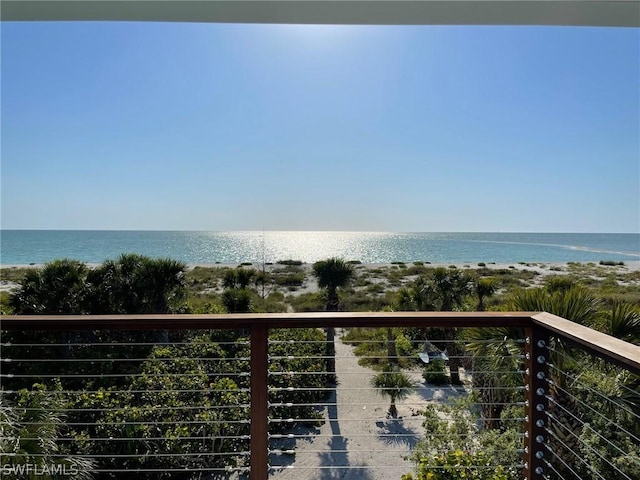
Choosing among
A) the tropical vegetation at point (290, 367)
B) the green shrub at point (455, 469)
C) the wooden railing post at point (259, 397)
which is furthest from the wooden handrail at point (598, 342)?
the green shrub at point (455, 469)

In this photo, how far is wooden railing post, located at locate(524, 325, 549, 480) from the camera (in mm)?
1269

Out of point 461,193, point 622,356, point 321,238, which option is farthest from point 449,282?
point 321,238

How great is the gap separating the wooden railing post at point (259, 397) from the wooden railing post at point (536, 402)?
95 cm

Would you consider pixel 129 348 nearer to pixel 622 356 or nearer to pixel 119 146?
pixel 119 146

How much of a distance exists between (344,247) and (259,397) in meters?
20.7

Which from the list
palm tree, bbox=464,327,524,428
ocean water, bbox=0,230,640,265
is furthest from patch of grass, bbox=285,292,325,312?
palm tree, bbox=464,327,524,428

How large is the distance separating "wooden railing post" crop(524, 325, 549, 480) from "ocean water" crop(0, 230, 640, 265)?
1376 centimetres

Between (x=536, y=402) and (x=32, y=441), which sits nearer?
(x=536, y=402)

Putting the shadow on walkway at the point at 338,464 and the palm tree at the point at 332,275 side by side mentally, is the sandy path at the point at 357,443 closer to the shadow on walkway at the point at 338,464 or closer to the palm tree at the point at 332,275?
the shadow on walkway at the point at 338,464

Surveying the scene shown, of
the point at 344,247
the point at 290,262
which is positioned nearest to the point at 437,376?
the point at 290,262

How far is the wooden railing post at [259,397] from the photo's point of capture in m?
1.28

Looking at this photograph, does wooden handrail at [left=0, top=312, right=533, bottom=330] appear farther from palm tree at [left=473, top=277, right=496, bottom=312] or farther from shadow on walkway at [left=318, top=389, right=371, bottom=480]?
palm tree at [left=473, top=277, right=496, bottom=312]

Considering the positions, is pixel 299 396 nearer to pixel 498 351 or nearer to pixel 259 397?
pixel 498 351

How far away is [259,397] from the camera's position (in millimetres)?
1284
